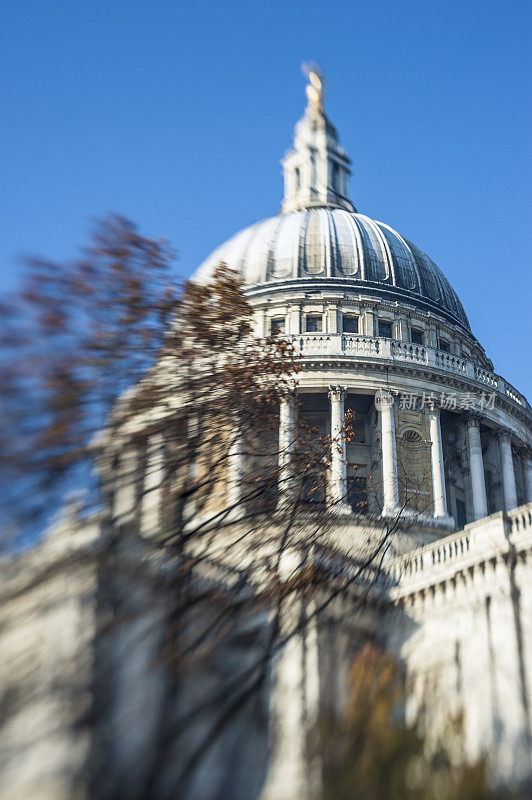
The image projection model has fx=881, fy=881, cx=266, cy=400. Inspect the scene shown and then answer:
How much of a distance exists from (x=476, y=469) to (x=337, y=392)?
7740mm

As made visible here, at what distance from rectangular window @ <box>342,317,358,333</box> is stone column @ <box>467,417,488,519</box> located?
7.32 meters

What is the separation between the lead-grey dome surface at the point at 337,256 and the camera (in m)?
46.7

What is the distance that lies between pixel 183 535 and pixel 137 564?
0.88 m

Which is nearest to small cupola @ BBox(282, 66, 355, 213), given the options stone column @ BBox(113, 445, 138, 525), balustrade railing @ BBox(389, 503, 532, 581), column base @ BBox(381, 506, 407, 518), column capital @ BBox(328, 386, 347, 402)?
column capital @ BBox(328, 386, 347, 402)

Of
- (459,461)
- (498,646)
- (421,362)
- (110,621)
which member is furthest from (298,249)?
(110,621)

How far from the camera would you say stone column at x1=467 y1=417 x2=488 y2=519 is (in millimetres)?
40719

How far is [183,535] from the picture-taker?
44.6 feet

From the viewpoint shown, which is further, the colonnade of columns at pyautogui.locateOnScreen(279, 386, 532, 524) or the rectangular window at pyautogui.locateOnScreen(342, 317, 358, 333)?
the rectangular window at pyautogui.locateOnScreen(342, 317, 358, 333)

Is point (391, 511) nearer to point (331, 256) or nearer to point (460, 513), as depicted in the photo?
point (460, 513)

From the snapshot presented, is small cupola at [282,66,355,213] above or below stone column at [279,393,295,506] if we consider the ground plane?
above

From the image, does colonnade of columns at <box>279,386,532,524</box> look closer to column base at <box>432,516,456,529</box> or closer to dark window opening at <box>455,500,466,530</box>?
column base at <box>432,516,456,529</box>

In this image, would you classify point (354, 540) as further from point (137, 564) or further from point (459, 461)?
point (137, 564)

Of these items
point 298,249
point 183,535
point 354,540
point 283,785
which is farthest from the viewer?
point 298,249

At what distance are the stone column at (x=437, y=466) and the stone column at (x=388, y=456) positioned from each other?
6.26 ft
